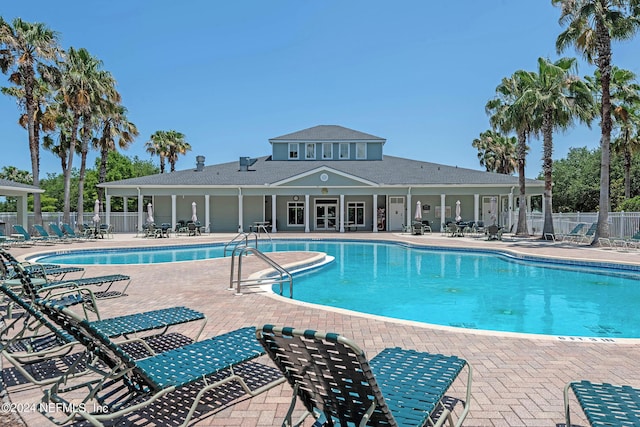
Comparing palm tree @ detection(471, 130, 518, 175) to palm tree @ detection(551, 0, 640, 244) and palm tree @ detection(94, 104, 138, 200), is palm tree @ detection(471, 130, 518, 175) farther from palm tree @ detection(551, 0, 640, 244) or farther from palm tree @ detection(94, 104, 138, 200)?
palm tree @ detection(94, 104, 138, 200)

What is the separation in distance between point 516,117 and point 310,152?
16.9 metres

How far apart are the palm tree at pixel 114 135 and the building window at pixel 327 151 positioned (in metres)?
15.5

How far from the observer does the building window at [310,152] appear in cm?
3412

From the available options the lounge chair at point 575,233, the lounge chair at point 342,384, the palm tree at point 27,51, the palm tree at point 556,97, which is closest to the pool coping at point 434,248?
the lounge chair at point 342,384

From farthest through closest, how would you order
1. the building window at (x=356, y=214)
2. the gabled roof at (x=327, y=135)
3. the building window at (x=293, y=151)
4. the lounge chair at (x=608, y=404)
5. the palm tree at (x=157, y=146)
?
the palm tree at (x=157, y=146) → the building window at (x=293, y=151) → the gabled roof at (x=327, y=135) → the building window at (x=356, y=214) → the lounge chair at (x=608, y=404)

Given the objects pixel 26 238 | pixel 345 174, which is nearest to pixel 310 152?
pixel 345 174

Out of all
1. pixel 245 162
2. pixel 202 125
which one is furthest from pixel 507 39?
pixel 202 125

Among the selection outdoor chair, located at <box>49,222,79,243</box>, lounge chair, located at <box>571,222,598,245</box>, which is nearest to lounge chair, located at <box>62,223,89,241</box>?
outdoor chair, located at <box>49,222,79,243</box>

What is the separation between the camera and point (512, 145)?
4197 centimetres

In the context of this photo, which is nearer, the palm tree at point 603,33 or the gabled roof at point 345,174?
the palm tree at point 603,33

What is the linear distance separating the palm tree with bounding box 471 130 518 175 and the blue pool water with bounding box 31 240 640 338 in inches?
1138

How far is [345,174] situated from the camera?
91.9 feet

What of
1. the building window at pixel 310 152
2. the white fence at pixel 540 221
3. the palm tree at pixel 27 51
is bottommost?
the white fence at pixel 540 221

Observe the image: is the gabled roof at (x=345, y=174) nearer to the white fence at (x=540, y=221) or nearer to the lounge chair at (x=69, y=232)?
the white fence at (x=540, y=221)
